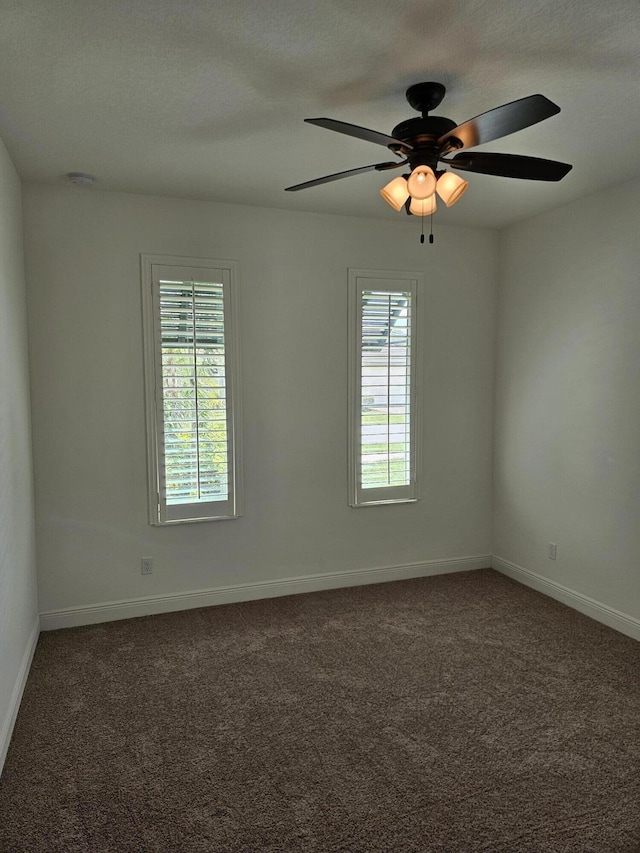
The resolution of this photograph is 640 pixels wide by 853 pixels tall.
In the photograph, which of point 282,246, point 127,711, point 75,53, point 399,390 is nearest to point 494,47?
point 75,53

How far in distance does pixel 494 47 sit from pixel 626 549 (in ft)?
9.58

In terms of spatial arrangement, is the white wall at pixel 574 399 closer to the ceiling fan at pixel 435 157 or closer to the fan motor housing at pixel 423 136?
the ceiling fan at pixel 435 157

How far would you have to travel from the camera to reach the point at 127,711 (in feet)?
9.52

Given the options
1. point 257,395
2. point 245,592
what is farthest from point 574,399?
point 245,592

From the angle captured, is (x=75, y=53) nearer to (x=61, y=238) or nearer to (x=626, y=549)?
(x=61, y=238)

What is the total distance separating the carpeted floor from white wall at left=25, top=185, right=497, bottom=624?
50 centimetres

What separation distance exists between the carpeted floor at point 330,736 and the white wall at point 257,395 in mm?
504

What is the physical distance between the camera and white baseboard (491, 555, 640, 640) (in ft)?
12.2

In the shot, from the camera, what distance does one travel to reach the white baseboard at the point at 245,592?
12.7 feet

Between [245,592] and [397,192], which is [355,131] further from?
[245,592]

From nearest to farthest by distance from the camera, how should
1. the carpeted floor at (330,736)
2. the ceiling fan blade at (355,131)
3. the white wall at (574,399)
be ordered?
the ceiling fan blade at (355,131)
the carpeted floor at (330,736)
the white wall at (574,399)

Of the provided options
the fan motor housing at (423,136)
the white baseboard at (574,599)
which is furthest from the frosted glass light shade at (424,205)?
the white baseboard at (574,599)

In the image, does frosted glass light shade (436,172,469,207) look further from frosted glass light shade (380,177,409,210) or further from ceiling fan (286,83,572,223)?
frosted glass light shade (380,177,409,210)

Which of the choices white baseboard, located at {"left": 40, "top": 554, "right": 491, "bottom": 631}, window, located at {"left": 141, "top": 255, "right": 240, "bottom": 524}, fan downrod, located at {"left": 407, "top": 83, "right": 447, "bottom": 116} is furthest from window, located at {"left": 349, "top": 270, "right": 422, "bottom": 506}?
fan downrod, located at {"left": 407, "top": 83, "right": 447, "bottom": 116}
